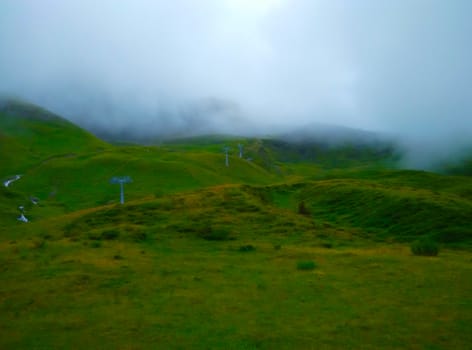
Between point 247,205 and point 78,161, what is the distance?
101336 millimetres

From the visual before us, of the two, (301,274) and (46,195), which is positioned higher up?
(301,274)

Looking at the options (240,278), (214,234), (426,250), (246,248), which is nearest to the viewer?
(240,278)

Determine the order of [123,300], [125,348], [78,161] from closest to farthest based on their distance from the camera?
1. [125,348]
2. [123,300]
3. [78,161]

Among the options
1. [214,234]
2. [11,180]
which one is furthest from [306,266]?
[11,180]

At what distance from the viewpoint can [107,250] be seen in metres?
32.8

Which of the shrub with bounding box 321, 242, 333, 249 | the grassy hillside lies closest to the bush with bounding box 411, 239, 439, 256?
the grassy hillside

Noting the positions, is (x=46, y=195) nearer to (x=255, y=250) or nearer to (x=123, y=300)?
(x=255, y=250)

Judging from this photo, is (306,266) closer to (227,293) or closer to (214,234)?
(227,293)

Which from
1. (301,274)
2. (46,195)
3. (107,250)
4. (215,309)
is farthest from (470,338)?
(46,195)

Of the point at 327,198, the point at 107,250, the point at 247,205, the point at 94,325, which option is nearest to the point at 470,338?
the point at 94,325

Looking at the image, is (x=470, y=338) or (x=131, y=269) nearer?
(x=470, y=338)

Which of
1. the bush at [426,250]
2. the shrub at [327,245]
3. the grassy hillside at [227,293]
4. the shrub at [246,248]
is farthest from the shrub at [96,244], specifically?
the bush at [426,250]

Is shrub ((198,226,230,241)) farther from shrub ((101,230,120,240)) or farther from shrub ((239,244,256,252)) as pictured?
shrub ((101,230,120,240))

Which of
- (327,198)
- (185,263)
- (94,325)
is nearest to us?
(94,325)
